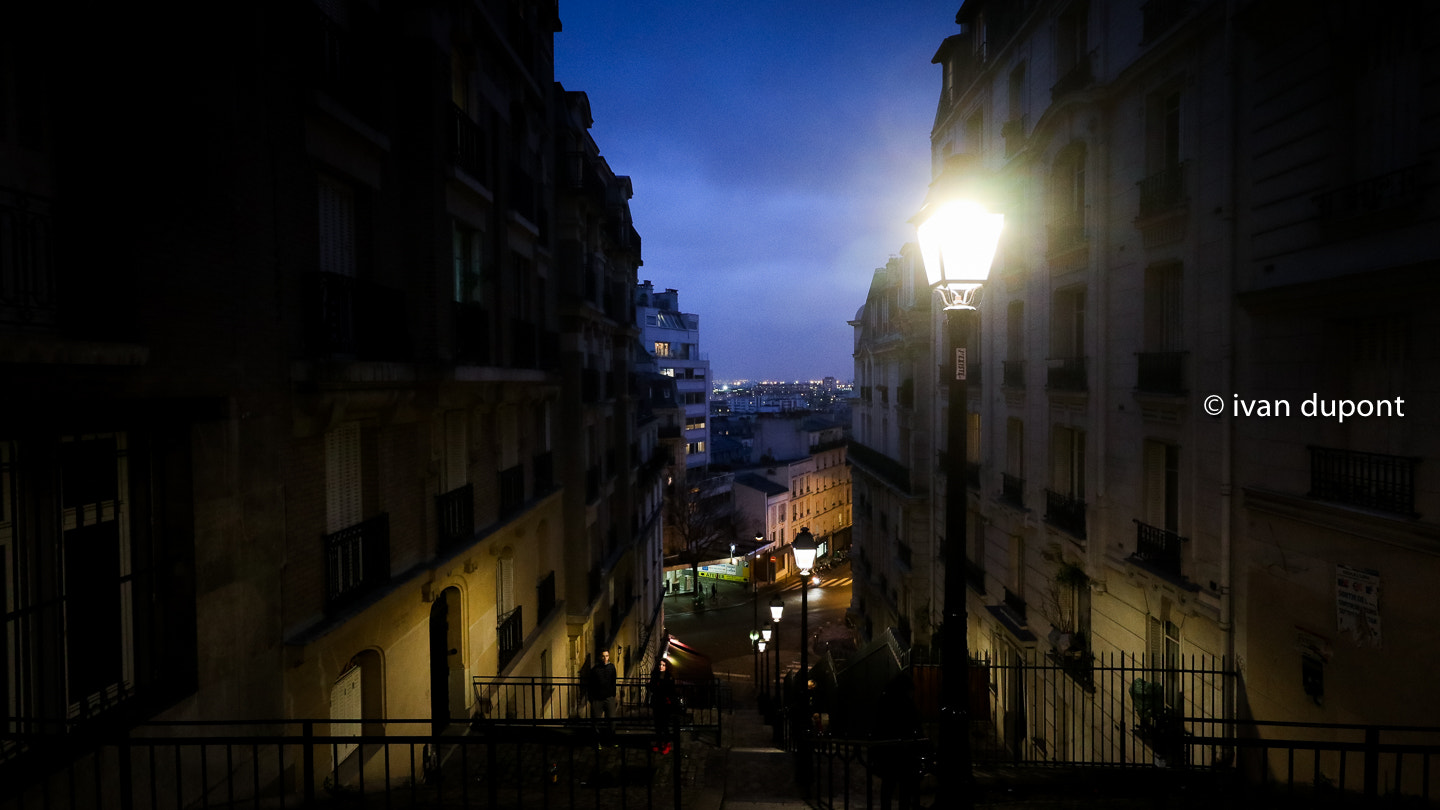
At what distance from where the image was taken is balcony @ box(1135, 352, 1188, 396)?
11258mm

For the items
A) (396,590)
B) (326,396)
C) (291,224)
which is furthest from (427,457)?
(291,224)

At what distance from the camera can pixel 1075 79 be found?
1396 centimetres

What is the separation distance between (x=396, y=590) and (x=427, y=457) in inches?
91.1

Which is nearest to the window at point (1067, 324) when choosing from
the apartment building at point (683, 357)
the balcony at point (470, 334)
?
the balcony at point (470, 334)

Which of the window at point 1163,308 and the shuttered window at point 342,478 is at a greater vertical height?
the window at point 1163,308

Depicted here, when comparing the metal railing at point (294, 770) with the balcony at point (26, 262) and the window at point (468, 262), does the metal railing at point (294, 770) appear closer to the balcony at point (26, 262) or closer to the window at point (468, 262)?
the balcony at point (26, 262)

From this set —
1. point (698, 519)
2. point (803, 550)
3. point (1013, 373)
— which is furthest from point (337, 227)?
point (698, 519)

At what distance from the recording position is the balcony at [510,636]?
45.7 feet

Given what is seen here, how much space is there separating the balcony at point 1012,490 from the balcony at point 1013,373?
2.37 meters

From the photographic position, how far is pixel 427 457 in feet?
35.8

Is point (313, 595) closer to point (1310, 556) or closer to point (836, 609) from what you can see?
point (1310, 556)

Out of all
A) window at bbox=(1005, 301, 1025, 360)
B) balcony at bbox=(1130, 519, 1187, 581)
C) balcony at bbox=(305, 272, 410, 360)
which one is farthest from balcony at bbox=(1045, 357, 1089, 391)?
balcony at bbox=(305, 272, 410, 360)

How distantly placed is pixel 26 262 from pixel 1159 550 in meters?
15.1

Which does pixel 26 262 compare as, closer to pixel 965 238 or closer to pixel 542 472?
pixel 965 238
